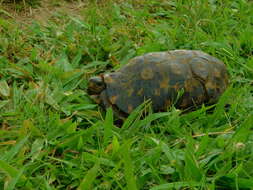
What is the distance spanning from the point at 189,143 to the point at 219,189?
261 mm

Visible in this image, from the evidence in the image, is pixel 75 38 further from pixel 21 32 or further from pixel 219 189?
pixel 219 189

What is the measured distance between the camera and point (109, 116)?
221cm

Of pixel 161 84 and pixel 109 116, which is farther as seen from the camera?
pixel 161 84

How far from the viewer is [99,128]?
2.24m

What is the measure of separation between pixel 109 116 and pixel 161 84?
1.29 feet

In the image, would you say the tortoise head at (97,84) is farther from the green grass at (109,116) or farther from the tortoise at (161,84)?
the green grass at (109,116)

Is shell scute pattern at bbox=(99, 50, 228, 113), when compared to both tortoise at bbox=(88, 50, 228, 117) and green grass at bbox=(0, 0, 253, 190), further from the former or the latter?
green grass at bbox=(0, 0, 253, 190)

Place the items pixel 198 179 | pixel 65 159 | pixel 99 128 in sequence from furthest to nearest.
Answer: pixel 99 128 → pixel 65 159 → pixel 198 179

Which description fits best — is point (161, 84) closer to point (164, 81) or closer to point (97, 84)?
point (164, 81)

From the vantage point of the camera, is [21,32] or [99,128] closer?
[99,128]

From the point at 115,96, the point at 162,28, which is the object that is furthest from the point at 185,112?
the point at 162,28

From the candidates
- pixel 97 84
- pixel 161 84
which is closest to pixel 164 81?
pixel 161 84

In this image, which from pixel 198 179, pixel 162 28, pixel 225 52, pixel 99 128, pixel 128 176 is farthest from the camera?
pixel 162 28

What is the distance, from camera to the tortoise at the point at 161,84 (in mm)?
2375
